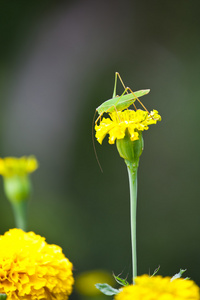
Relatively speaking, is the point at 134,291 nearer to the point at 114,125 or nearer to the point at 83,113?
the point at 114,125

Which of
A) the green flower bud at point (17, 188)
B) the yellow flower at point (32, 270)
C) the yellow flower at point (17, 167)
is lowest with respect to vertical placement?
the yellow flower at point (32, 270)

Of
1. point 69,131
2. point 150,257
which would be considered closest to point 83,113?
point 69,131

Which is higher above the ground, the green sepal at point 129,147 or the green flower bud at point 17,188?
the green flower bud at point 17,188

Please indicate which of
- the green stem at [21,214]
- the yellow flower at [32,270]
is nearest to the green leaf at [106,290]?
the yellow flower at [32,270]

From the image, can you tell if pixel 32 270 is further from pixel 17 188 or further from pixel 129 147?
pixel 17 188

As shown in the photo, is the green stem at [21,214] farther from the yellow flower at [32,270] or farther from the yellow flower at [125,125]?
the yellow flower at [125,125]

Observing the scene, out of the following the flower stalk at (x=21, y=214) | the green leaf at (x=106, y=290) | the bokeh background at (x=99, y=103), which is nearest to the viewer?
the green leaf at (x=106, y=290)

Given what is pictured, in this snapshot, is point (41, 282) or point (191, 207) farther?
point (191, 207)

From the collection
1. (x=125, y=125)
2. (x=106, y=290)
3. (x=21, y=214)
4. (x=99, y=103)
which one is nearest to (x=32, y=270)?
(x=106, y=290)
